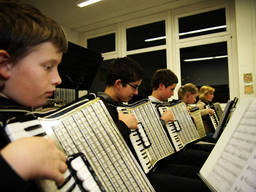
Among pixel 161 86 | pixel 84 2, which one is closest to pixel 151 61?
pixel 84 2

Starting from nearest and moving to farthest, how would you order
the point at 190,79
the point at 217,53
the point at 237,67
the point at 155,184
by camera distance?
the point at 155,184
the point at 237,67
the point at 217,53
the point at 190,79

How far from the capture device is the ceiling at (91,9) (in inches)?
146

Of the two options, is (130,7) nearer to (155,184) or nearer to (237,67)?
(237,67)

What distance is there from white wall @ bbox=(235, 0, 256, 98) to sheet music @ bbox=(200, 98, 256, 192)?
2891 mm

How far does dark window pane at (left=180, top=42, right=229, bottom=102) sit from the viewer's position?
3607mm

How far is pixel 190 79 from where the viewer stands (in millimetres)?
3953

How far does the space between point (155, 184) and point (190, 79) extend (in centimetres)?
318

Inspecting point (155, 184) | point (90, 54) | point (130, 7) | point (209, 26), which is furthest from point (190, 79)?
point (155, 184)

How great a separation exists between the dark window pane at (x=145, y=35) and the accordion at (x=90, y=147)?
147 inches

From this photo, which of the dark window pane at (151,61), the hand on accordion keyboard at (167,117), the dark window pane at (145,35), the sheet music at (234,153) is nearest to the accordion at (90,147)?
the sheet music at (234,153)

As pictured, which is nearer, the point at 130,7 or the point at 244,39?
the point at 244,39

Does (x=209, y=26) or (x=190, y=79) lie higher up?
(x=209, y=26)

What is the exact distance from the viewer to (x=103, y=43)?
4.95 metres

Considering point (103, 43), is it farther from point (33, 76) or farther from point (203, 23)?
point (33, 76)
